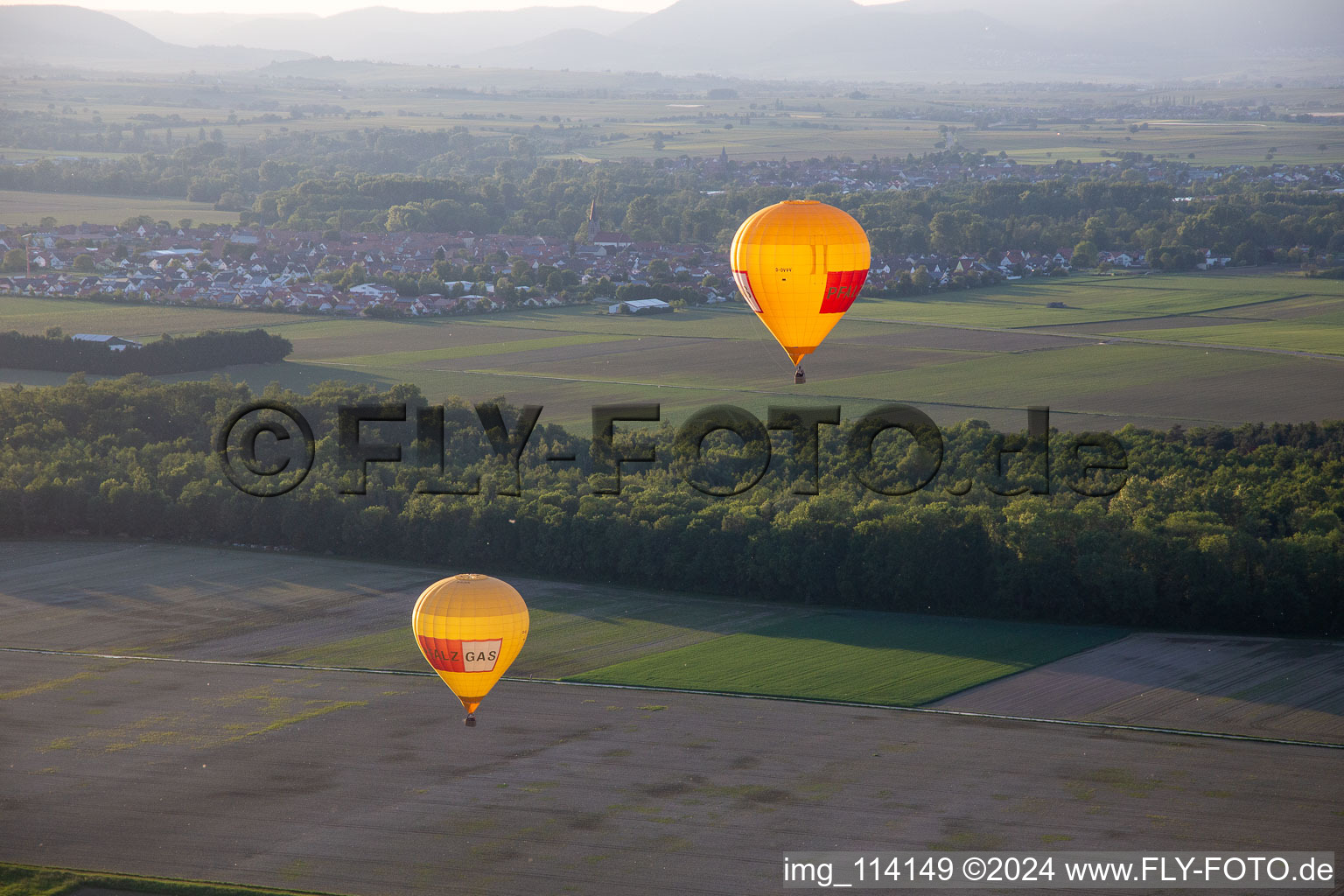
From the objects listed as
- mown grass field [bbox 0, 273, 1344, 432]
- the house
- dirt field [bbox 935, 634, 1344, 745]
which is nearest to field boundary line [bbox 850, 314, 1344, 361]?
mown grass field [bbox 0, 273, 1344, 432]

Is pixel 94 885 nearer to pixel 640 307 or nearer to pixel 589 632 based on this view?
pixel 589 632

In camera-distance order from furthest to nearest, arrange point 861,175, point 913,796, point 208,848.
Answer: point 861,175, point 913,796, point 208,848

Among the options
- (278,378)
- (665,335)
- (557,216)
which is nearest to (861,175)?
(557,216)

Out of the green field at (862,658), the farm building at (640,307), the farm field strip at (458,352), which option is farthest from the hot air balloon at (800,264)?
the farm building at (640,307)

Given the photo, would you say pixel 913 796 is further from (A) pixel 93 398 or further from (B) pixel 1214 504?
(A) pixel 93 398

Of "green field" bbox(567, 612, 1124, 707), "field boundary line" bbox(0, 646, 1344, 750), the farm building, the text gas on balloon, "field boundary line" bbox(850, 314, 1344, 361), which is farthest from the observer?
the farm building

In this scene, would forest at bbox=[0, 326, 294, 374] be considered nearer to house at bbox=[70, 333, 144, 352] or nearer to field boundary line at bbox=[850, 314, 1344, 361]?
house at bbox=[70, 333, 144, 352]
